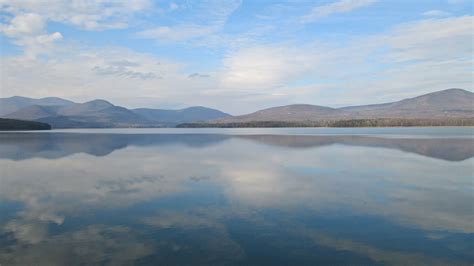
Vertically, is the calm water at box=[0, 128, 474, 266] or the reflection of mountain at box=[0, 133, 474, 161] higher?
the reflection of mountain at box=[0, 133, 474, 161]

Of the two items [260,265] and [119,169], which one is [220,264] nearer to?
[260,265]

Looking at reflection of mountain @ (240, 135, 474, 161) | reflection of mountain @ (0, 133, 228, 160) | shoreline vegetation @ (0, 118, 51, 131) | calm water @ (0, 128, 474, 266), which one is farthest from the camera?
shoreline vegetation @ (0, 118, 51, 131)

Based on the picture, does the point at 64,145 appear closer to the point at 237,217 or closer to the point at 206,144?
the point at 206,144

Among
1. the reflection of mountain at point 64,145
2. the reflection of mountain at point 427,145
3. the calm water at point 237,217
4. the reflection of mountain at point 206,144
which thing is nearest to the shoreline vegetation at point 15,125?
the reflection of mountain at point 64,145

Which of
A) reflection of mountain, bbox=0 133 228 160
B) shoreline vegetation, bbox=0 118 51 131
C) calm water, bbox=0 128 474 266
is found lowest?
calm water, bbox=0 128 474 266

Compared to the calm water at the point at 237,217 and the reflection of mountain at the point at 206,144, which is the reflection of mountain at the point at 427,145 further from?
the calm water at the point at 237,217

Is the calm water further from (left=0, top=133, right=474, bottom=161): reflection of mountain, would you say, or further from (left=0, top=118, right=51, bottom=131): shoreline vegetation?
(left=0, top=118, right=51, bottom=131): shoreline vegetation

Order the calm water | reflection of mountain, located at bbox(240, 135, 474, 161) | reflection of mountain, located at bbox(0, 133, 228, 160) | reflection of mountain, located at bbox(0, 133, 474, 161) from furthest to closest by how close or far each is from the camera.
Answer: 1. reflection of mountain, located at bbox(0, 133, 228, 160)
2. reflection of mountain, located at bbox(0, 133, 474, 161)
3. reflection of mountain, located at bbox(240, 135, 474, 161)
4. the calm water

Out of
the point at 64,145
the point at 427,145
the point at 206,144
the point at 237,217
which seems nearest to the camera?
the point at 237,217

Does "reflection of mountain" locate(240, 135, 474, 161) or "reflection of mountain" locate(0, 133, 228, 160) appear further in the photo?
"reflection of mountain" locate(0, 133, 228, 160)

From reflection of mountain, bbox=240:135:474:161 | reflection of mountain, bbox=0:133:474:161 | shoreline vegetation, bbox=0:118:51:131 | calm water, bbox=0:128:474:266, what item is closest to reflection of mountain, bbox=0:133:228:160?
reflection of mountain, bbox=0:133:474:161

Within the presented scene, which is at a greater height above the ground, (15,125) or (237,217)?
(15,125)

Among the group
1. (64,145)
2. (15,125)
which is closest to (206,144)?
(64,145)

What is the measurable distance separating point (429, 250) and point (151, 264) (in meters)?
5.46
